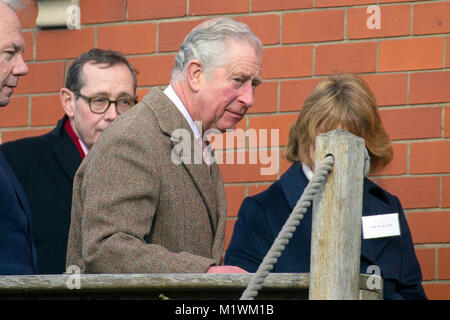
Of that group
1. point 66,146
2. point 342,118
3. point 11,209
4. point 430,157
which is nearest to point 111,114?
point 66,146

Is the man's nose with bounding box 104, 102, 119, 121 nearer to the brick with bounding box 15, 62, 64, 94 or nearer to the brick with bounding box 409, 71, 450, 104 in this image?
the brick with bounding box 15, 62, 64, 94

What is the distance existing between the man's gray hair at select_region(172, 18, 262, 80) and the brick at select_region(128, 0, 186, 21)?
1.40m

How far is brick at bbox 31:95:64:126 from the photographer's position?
4.57 meters

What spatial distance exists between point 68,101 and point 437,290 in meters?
1.82

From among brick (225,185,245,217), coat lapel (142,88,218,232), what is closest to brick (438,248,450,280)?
brick (225,185,245,217)

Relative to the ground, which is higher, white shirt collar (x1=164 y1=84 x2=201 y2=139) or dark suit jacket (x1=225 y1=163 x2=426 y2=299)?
white shirt collar (x1=164 y1=84 x2=201 y2=139)

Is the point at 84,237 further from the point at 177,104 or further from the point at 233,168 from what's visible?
the point at 233,168

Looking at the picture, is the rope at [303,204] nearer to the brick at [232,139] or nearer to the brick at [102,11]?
the brick at [232,139]

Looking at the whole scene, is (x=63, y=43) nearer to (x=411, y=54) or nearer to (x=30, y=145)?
(x=30, y=145)

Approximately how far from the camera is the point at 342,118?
3.42 meters

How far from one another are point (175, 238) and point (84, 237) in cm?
31

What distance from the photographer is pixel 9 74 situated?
3.12m

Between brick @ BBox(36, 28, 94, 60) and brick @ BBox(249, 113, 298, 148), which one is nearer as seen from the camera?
brick @ BBox(249, 113, 298, 148)

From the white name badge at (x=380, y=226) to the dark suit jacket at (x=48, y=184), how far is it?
1163mm
